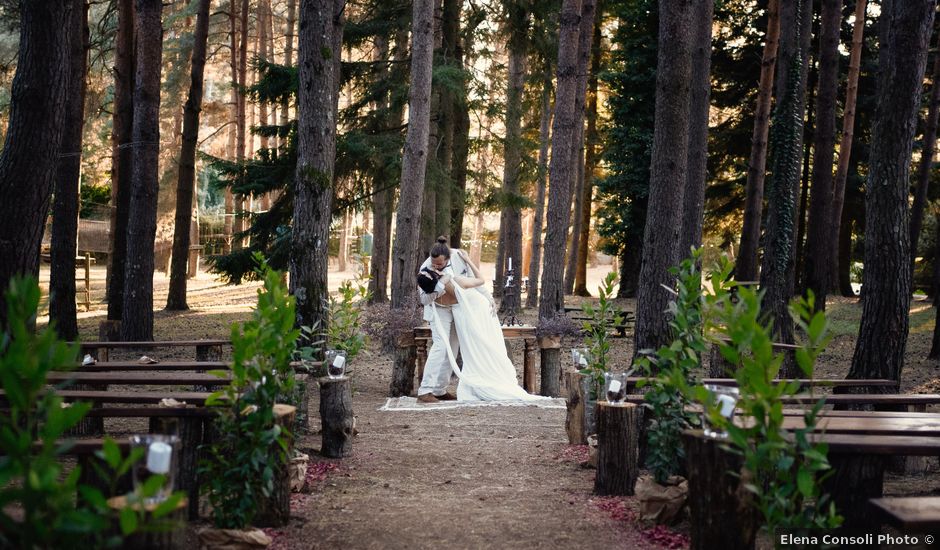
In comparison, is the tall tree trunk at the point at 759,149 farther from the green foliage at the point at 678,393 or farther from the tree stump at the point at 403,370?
the green foliage at the point at 678,393

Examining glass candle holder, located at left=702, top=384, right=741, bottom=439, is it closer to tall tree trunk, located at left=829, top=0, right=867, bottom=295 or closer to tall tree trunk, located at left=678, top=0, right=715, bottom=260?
tall tree trunk, located at left=678, top=0, right=715, bottom=260

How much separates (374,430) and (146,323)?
21.5 ft

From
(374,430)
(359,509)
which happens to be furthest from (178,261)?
(359,509)

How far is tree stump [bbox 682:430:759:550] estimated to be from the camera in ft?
14.1

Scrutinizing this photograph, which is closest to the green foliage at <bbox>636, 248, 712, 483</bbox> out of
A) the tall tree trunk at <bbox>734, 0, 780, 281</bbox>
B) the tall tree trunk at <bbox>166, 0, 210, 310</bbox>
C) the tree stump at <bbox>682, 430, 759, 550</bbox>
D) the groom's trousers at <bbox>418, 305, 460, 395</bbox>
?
the tree stump at <bbox>682, 430, 759, 550</bbox>

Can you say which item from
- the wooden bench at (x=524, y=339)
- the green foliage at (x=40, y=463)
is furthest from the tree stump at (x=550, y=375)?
the green foliage at (x=40, y=463)

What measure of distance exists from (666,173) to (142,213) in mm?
8676

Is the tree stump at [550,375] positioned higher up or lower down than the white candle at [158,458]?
lower down

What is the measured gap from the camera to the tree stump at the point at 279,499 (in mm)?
5324

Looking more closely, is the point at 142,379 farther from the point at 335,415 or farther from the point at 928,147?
the point at 928,147

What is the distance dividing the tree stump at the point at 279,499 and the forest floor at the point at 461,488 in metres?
0.09

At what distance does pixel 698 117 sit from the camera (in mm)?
15438

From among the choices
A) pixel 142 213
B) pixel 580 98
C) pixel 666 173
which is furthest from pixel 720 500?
pixel 580 98

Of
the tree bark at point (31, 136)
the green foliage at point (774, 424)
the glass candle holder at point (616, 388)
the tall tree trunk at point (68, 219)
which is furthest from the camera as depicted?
the tall tree trunk at point (68, 219)
